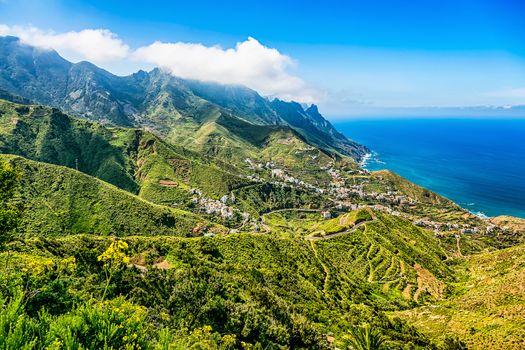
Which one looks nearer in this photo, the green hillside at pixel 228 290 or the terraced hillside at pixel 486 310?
the green hillside at pixel 228 290

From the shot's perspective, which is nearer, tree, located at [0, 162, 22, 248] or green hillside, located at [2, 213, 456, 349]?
tree, located at [0, 162, 22, 248]

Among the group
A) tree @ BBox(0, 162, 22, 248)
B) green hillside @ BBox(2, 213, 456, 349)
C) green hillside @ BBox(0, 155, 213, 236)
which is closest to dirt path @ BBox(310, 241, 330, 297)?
green hillside @ BBox(2, 213, 456, 349)

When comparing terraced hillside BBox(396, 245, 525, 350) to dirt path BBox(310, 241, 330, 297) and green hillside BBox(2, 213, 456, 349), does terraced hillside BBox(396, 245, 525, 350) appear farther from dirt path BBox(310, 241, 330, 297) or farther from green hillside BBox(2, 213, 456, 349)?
dirt path BBox(310, 241, 330, 297)

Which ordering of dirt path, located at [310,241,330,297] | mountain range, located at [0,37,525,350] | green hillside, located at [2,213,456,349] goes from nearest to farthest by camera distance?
mountain range, located at [0,37,525,350], green hillside, located at [2,213,456,349], dirt path, located at [310,241,330,297]

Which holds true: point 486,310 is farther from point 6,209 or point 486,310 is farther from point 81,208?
point 81,208

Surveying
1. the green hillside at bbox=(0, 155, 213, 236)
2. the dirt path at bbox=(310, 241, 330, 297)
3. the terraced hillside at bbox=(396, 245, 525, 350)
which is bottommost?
the green hillside at bbox=(0, 155, 213, 236)

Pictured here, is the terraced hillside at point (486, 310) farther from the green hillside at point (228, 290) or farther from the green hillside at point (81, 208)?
the green hillside at point (81, 208)

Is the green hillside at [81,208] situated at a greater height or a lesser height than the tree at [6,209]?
lesser

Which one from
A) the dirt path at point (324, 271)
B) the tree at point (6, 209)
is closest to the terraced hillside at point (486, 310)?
the dirt path at point (324, 271)

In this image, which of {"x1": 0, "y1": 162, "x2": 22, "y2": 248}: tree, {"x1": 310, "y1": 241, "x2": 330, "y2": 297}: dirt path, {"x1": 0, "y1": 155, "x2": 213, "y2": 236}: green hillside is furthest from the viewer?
{"x1": 0, "y1": 155, "x2": 213, "y2": 236}: green hillside

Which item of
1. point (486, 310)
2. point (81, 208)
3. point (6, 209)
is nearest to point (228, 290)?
point (6, 209)

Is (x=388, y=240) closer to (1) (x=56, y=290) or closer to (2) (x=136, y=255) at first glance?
(2) (x=136, y=255)
